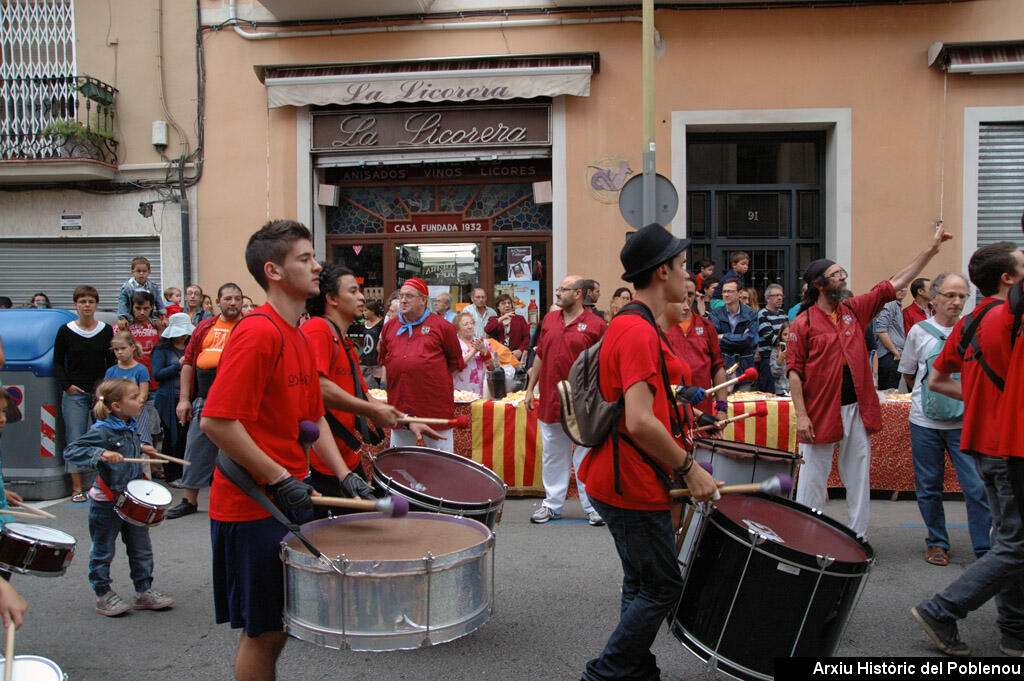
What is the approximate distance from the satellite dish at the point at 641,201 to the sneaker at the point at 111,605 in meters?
6.14

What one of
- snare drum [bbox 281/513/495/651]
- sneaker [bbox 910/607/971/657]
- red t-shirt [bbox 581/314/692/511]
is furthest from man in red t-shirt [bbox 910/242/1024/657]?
snare drum [bbox 281/513/495/651]

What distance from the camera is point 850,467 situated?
5055 mm

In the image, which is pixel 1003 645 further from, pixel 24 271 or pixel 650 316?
pixel 24 271

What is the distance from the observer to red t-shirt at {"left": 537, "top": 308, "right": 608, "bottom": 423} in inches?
241

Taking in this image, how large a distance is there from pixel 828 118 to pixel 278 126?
8.29 metres

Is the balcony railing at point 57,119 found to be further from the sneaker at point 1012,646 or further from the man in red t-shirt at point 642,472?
the sneaker at point 1012,646

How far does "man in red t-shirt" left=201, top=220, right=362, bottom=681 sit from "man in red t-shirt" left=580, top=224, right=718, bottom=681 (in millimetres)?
1168

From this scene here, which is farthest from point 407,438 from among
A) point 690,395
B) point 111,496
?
point 690,395

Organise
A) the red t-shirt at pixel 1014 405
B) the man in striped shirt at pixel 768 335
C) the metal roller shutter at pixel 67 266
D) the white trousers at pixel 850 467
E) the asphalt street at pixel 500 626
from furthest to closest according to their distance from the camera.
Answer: the metal roller shutter at pixel 67 266 < the man in striped shirt at pixel 768 335 < the white trousers at pixel 850 467 < the asphalt street at pixel 500 626 < the red t-shirt at pixel 1014 405

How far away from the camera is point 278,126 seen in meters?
12.0

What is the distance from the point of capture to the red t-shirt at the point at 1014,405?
338 cm

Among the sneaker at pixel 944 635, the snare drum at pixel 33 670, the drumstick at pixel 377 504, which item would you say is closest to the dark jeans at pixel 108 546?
the snare drum at pixel 33 670

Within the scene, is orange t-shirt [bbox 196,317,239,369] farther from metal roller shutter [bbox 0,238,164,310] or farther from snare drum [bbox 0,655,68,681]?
metal roller shutter [bbox 0,238,164,310]

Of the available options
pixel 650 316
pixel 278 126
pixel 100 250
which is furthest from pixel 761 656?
pixel 100 250
